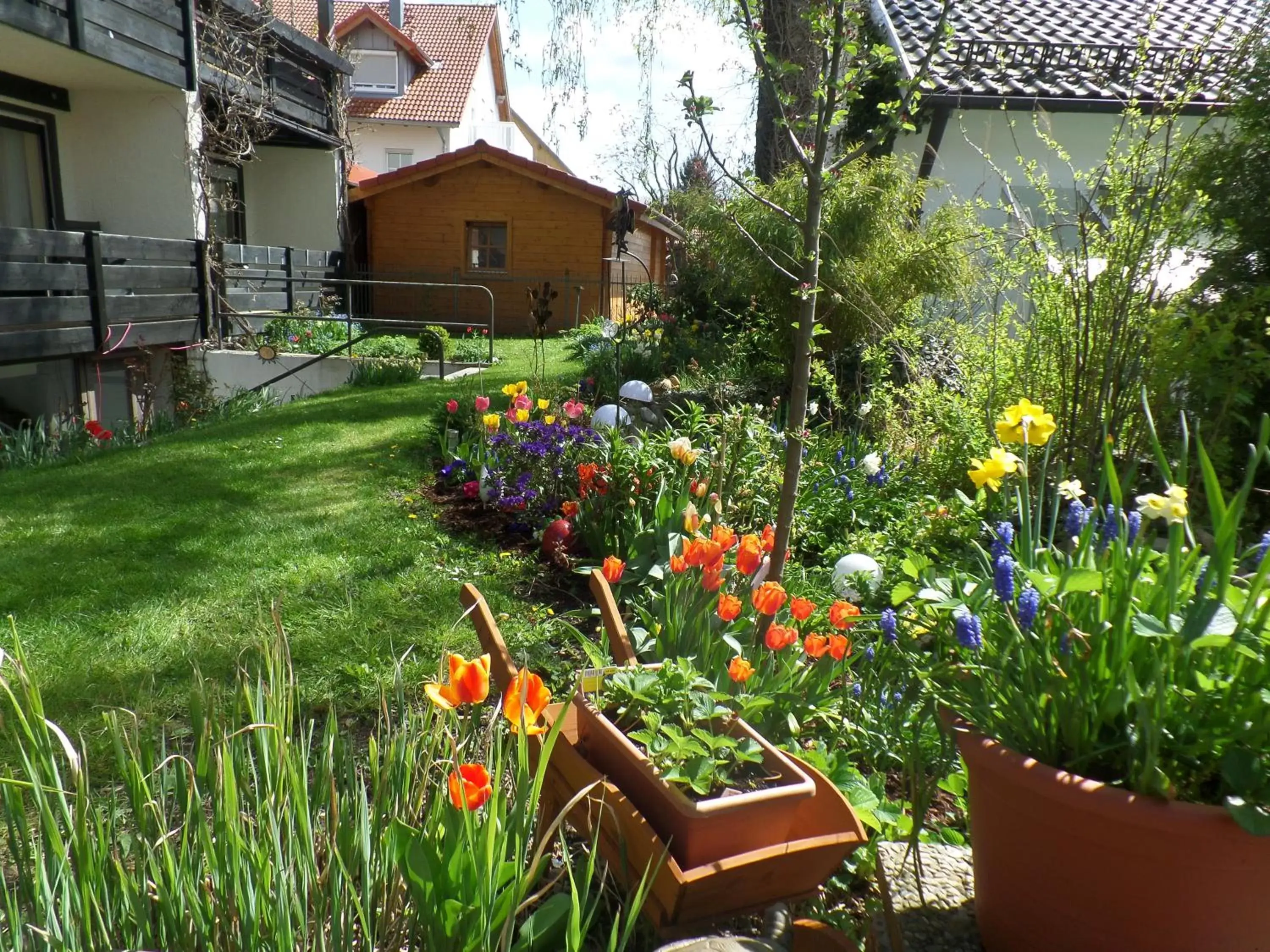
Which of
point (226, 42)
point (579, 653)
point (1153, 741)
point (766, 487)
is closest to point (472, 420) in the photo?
point (766, 487)

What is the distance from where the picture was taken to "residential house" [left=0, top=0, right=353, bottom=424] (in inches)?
308

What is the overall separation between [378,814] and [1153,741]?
3.78ft

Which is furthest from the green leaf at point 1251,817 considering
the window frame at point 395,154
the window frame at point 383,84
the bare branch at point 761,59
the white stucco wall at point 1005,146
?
the window frame at point 395,154

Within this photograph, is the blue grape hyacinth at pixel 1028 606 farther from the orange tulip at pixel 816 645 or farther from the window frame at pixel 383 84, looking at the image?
the window frame at pixel 383 84

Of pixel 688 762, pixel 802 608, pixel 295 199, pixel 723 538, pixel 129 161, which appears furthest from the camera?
pixel 295 199

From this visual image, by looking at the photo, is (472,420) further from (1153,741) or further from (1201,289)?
(1153,741)

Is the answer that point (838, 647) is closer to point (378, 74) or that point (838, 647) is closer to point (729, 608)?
point (729, 608)

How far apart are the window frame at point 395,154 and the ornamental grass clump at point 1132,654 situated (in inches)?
1157

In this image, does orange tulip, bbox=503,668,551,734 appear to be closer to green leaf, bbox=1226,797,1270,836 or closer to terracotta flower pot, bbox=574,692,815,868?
terracotta flower pot, bbox=574,692,815,868

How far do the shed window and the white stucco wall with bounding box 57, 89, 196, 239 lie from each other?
26.3ft

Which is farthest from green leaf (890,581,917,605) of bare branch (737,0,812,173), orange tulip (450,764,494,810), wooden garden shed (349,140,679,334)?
wooden garden shed (349,140,679,334)

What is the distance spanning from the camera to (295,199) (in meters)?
15.6

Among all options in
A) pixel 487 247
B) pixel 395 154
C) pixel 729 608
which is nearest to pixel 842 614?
pixel 729 608

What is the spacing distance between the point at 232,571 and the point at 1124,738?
326 centimetres
